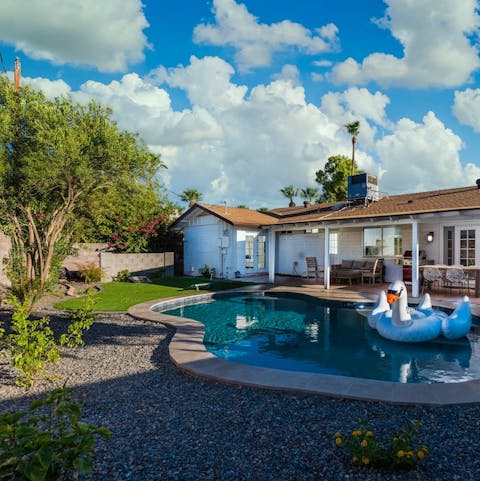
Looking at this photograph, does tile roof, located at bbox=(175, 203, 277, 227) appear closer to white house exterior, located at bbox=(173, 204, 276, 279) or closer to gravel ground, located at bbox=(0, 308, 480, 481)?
white house exterior, located at bbox=(173, 204, 276, 279)

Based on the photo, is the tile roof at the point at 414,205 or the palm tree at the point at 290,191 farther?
the palm tree at the point at 290,191

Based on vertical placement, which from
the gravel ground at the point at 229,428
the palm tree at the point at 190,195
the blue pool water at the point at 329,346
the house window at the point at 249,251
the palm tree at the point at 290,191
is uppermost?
the palm tree at the point at 290,191

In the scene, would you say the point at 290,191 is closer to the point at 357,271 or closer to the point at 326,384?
the point at 357,271

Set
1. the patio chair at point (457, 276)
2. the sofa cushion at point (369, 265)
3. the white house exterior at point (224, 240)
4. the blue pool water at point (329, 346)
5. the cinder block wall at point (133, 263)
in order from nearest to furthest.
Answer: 1. the blue pool water at point (329, 346)
2. the patio chair at point (457, 276)
3. the sofa cushion at point (369, 265)
4. the white house exterior at point (224, 240)
5. the cinder block wall at point (133, 263)

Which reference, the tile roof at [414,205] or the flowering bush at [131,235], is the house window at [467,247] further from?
the flowering bush at [131,235]

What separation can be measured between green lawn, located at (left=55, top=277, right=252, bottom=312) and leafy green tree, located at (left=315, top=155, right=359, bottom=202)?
2189 centimetres

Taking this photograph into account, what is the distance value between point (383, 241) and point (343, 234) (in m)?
2.18

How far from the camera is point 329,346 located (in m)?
8.70

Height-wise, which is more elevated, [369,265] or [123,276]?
[369,265]

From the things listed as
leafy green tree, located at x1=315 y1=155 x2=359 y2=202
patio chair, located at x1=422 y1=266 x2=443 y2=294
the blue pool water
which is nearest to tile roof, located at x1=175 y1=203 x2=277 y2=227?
the blue pool water

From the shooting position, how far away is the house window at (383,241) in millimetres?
→ 17281

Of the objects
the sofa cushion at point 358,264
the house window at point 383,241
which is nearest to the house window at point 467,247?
the house window at point 383,241

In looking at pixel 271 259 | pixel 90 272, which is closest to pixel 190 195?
pixel 90 272

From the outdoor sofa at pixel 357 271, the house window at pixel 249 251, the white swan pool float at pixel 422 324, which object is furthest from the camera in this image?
the house window at pixel 249 251
